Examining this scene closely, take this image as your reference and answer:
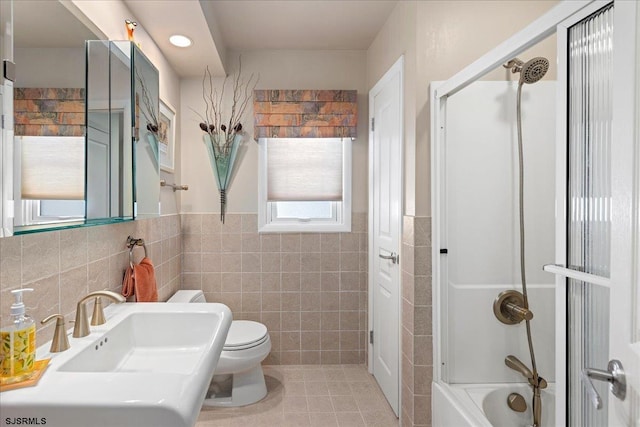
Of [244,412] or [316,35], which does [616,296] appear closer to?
[244,412]

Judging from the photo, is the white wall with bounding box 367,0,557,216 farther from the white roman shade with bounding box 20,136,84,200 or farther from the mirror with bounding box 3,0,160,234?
the white roman shade with bounding box 20,136,84,200

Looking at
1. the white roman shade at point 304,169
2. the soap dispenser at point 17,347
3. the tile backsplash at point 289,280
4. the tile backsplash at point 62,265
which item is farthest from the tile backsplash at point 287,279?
the soap dispenser at point 17,347

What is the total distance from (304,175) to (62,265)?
1971 mm

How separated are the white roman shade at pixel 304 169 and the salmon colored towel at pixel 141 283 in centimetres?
126

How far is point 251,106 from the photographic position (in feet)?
10.3

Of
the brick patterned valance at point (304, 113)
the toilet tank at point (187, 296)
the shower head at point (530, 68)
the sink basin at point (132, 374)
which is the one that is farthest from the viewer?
the brick patterned valance at point (304, 113)

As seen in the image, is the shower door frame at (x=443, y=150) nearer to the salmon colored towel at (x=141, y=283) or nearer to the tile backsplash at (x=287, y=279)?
the tile backsplash at (x=287, y=279)

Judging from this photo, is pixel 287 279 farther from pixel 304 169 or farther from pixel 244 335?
pixel 304 169

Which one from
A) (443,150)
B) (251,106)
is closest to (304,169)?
(251,106)

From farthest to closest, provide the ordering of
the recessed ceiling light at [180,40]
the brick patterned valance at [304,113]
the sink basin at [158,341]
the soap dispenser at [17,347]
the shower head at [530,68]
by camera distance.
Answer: the brick patterned valance at [304,113]
the recessed ceiling light at [180,40]
the shower head at [530,68]
the sink basin at [158,341]
the soap dispenser at [17,347]

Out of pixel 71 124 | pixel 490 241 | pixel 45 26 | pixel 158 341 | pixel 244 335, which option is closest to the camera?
pixel 45 26

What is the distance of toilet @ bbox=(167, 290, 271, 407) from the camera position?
2443mm

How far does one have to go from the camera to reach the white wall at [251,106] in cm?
312

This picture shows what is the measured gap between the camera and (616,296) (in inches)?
36.6
